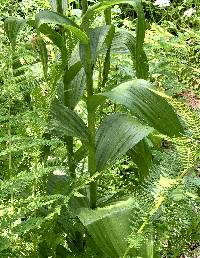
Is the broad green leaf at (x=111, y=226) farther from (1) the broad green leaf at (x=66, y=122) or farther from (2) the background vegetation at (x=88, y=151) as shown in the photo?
(1) the broad green leaf at (x=66, y=122)

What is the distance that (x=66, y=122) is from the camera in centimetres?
103

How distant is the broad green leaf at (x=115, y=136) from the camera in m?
1.01

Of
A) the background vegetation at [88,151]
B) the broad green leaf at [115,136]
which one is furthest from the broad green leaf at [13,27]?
the broad green leaf at [115,136]

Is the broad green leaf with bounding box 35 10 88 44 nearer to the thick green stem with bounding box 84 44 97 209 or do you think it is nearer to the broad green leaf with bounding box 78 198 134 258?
the thick green stem with bounding box 84 44 97 209

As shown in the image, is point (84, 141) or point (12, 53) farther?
point (84, 141)

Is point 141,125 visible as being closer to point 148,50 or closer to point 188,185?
point 188,185

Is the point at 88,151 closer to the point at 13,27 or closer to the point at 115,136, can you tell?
the point at 115,136

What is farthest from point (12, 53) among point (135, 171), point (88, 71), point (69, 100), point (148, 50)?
point (148, 50)

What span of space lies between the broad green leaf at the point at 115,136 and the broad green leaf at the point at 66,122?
47 mm

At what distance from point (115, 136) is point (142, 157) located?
76 millimetres

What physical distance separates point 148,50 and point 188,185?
3.56ft

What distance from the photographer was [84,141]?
3.34 feet

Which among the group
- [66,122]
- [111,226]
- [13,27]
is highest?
[13,27]

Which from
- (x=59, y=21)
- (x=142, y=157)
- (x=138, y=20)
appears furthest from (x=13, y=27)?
(x=142, y=157)
